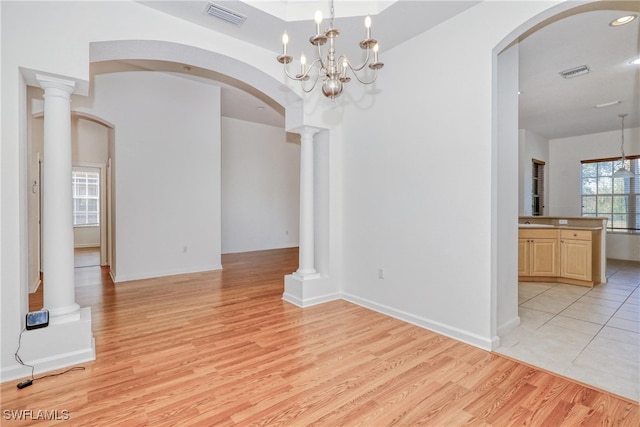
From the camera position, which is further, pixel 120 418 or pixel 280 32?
pixel 280 32

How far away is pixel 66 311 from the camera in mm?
2492

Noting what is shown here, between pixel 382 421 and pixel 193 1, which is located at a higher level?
pixel 193 1

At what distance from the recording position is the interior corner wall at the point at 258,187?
8.14 meters

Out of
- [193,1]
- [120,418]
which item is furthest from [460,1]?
[120,418]

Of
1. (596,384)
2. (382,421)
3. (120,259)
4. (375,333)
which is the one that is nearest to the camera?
(382,421)

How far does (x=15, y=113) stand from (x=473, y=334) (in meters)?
4.14

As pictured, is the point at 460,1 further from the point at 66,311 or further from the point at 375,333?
the point at 66,311

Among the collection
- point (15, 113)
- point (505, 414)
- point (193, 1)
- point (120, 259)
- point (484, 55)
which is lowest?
point (505, 414)

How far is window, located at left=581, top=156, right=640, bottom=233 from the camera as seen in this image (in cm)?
745

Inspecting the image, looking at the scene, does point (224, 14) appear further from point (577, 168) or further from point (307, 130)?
point (577, 168)

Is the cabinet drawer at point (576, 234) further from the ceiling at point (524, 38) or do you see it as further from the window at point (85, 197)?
the window at point (85, 197)

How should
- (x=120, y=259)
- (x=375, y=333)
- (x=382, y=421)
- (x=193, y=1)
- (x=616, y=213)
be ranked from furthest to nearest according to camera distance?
(x=616, y=213) → (x=120, y=259) → (x=375, y=333) → (x=193, y=1) → (x=382, y=421)

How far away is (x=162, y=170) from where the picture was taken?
5.57 metres

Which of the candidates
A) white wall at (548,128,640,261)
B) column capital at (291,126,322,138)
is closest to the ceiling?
column capital at (291,126,322,138)
